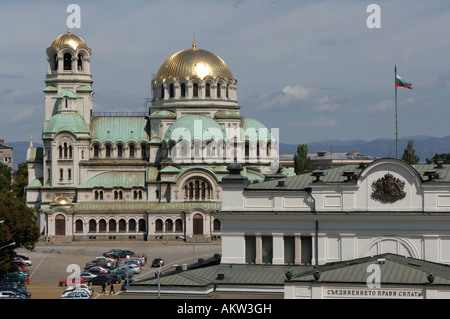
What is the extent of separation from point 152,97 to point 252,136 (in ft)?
50.0

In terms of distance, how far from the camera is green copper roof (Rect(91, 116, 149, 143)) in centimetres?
14162

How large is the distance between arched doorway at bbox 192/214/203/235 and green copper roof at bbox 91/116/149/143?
17.9m

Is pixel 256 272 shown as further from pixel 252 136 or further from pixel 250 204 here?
pixel 252 136

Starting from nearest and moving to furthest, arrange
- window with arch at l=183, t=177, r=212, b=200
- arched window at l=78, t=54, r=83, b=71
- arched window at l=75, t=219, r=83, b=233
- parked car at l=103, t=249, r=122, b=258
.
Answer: parked car at l=103, t=249, r=122, b=258
arched window at l=75, t=219, r=83, b=233
window with arch at l=183, t=177, r=212, b=200
arched window at l=78, t=54, r=83, b=71

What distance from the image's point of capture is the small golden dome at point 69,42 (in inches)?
5517

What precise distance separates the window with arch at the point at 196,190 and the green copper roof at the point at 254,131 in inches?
567

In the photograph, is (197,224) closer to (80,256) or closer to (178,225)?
(178,225)

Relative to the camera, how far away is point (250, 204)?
193 feet

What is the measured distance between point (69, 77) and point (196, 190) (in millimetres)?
25042

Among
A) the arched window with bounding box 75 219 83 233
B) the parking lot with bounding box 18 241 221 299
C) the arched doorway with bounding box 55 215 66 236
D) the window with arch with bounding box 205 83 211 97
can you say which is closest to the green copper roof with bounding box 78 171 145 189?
the arched window with bounding box 75 219 83 233


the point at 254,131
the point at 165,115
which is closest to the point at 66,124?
the point at 165,115

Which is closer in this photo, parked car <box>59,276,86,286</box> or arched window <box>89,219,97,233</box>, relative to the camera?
parked car <box>59,276,86,286</box>

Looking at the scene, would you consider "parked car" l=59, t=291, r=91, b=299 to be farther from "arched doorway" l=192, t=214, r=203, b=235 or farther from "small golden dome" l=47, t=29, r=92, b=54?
"small golden dome" l=47, t=29, r=92, b=54
